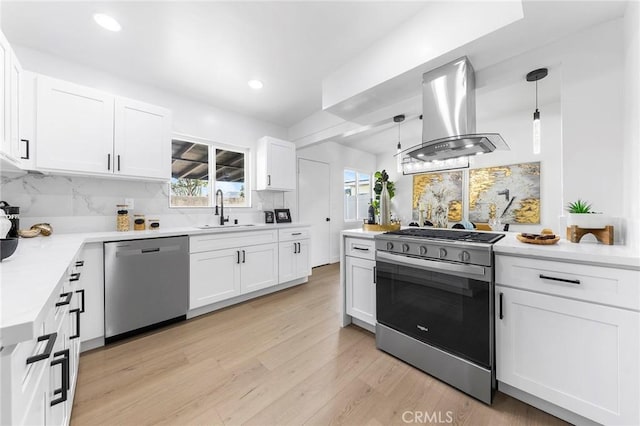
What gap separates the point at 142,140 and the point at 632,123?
12.3 feet

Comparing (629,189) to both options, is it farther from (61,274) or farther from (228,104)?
(228,104)

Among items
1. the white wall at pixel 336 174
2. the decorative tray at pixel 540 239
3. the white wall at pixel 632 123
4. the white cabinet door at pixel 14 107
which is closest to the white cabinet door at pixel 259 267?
the white cabinet door at pixel 14 107

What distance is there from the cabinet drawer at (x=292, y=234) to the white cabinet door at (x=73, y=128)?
1.98 m

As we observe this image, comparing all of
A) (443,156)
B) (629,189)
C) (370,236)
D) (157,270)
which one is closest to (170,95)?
(157,270)

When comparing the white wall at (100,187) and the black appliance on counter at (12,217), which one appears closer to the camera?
the black appliance on counter at (12,217)

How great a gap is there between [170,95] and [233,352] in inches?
119

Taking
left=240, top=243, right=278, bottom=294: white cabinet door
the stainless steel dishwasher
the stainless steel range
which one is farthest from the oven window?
the stainless steel dishwasher

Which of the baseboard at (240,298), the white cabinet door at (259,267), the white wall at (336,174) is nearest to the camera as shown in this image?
the baseboard at (240,298)

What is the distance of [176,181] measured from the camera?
3.07 metres

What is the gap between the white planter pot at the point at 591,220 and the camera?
145cm

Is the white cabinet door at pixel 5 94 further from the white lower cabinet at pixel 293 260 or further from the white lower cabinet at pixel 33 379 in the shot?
the white lower cabinet at pixel 293 260

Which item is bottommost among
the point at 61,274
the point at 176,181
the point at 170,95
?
the point at 61,274

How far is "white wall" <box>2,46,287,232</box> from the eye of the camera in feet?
7.02

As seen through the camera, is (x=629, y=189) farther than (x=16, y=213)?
No
